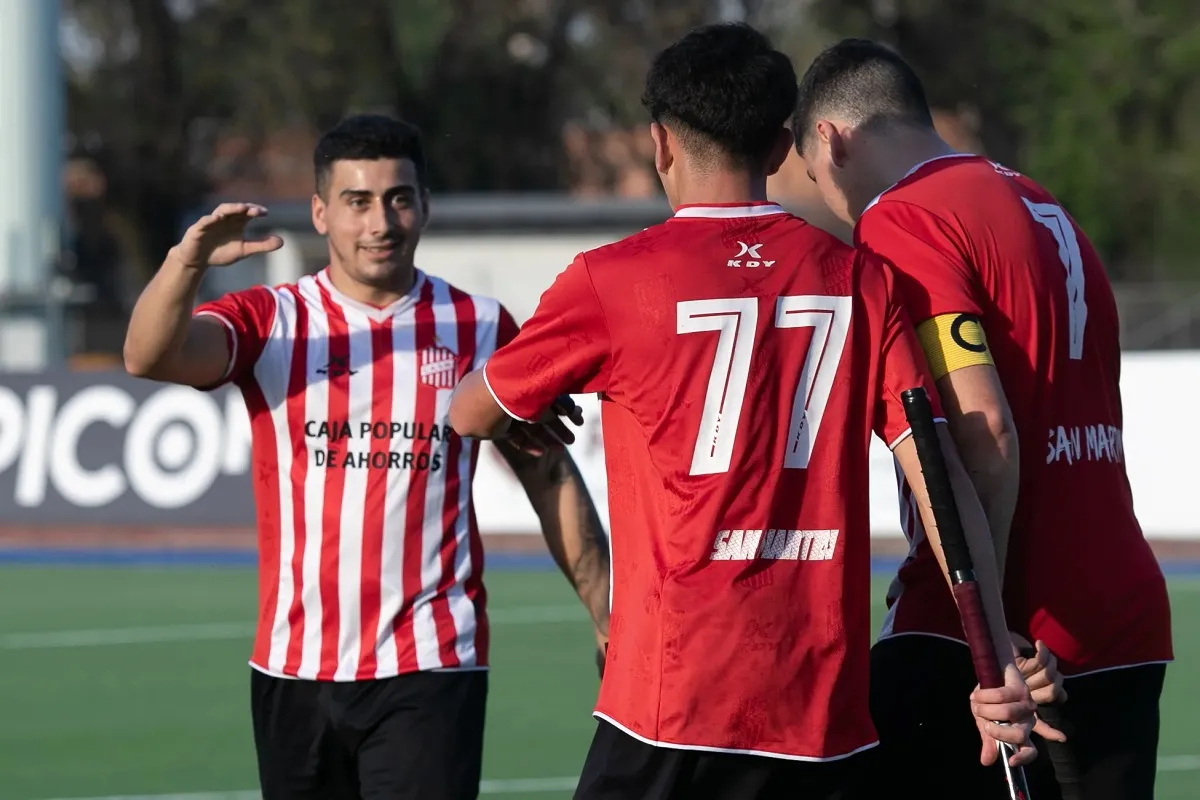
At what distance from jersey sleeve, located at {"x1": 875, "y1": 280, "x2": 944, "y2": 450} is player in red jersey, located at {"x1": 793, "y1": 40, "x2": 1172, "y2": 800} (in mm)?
189

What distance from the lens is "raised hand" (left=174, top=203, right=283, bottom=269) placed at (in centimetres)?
439

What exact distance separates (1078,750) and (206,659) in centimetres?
735

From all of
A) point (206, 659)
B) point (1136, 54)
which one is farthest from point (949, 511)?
point (1136, 54)

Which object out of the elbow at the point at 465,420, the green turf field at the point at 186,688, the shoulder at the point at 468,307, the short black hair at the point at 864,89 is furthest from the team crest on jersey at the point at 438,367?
the green turf field at the point at 186,688

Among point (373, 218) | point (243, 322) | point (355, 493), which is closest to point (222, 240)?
point (243, 322)

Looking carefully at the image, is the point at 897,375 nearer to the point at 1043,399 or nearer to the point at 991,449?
the point at 991,449

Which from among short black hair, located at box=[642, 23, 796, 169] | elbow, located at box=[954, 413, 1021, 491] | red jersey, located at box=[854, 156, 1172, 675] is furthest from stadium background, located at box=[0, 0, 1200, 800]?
short black hair, located at box=[642, 23, 796, 169]

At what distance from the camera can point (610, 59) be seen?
3722 centimetres

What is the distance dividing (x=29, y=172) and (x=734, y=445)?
17.9 m

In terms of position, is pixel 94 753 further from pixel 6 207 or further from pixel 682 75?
pixel 6 207

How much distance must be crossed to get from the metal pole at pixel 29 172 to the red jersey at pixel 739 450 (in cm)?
1689

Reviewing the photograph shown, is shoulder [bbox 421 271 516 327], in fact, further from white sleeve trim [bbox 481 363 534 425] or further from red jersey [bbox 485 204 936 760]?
red jersey [bbox 485 204 936 760]

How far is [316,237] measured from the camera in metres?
24.5

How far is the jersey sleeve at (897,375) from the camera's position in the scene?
3549 mm
